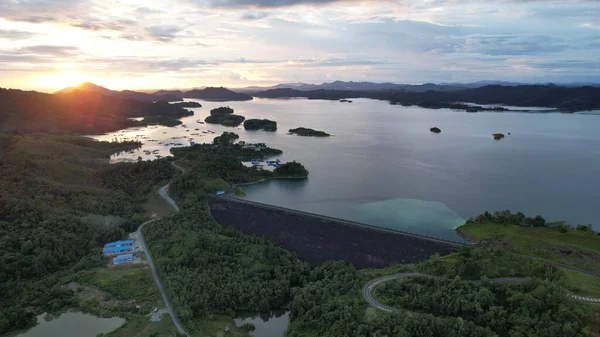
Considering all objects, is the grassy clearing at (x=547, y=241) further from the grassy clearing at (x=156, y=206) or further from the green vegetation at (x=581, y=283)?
the grassy clearing at (x=156, y=206)

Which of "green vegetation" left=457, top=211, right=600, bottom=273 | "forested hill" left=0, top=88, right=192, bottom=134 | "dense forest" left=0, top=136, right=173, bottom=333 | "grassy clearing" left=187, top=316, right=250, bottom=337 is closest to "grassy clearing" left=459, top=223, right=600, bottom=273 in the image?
"green vegetation" left=457, top=211, right=600, bottom=273

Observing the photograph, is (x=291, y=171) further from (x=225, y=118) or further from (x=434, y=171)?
(x=225, y=118)

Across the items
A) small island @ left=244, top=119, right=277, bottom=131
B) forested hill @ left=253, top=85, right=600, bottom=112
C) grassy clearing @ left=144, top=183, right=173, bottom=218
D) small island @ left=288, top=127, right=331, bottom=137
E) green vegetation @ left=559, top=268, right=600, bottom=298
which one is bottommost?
grassy clearing @ left=144, top=183, right=173, bottom=218

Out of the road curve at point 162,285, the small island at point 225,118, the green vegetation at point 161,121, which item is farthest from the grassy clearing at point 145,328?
the green vegetation at point 161,121

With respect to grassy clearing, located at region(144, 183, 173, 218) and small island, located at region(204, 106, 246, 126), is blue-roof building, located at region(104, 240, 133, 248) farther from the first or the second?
small island, located at region(204, 106, 246, 126)

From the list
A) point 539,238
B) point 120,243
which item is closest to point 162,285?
point 120,243
